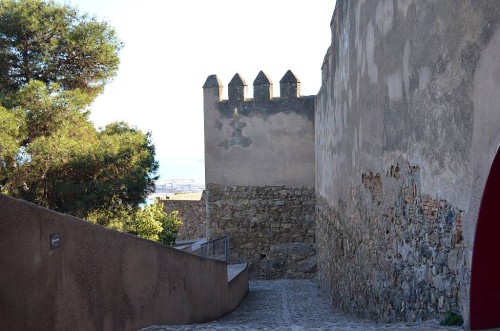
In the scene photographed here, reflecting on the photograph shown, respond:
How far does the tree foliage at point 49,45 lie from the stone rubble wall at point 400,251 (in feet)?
26.3

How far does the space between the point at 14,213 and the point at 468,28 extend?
2535 mm

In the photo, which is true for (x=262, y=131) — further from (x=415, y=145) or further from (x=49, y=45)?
(x=415, y=145)

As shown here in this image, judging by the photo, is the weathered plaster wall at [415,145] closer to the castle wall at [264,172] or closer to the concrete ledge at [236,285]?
the concrete ledge at [236,285]

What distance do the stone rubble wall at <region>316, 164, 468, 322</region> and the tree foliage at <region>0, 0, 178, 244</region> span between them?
5912 mm

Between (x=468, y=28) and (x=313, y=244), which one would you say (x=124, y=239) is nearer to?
(x=468, y=28)

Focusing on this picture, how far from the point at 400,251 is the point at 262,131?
10.2m

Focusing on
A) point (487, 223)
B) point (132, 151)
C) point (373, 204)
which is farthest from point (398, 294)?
point (132, 151)

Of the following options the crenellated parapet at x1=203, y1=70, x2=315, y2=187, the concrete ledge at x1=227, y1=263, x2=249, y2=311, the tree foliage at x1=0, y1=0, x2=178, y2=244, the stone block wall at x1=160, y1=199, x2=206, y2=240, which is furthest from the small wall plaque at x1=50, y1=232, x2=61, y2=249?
the stone block wall at x1=160, y1=199, x2=206, y2=240

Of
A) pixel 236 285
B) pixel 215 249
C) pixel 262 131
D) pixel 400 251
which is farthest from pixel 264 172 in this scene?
pixel 400 251

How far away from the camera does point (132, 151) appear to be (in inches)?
497

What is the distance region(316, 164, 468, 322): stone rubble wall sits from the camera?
11.9 feet

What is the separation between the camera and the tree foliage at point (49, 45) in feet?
41.9

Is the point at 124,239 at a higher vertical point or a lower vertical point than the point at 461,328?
higher

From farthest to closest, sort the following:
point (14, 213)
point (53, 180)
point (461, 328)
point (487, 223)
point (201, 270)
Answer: point (53, 180)
point (201, 270)
point (461, 328)
point (487, 223)
point (14, 213)
